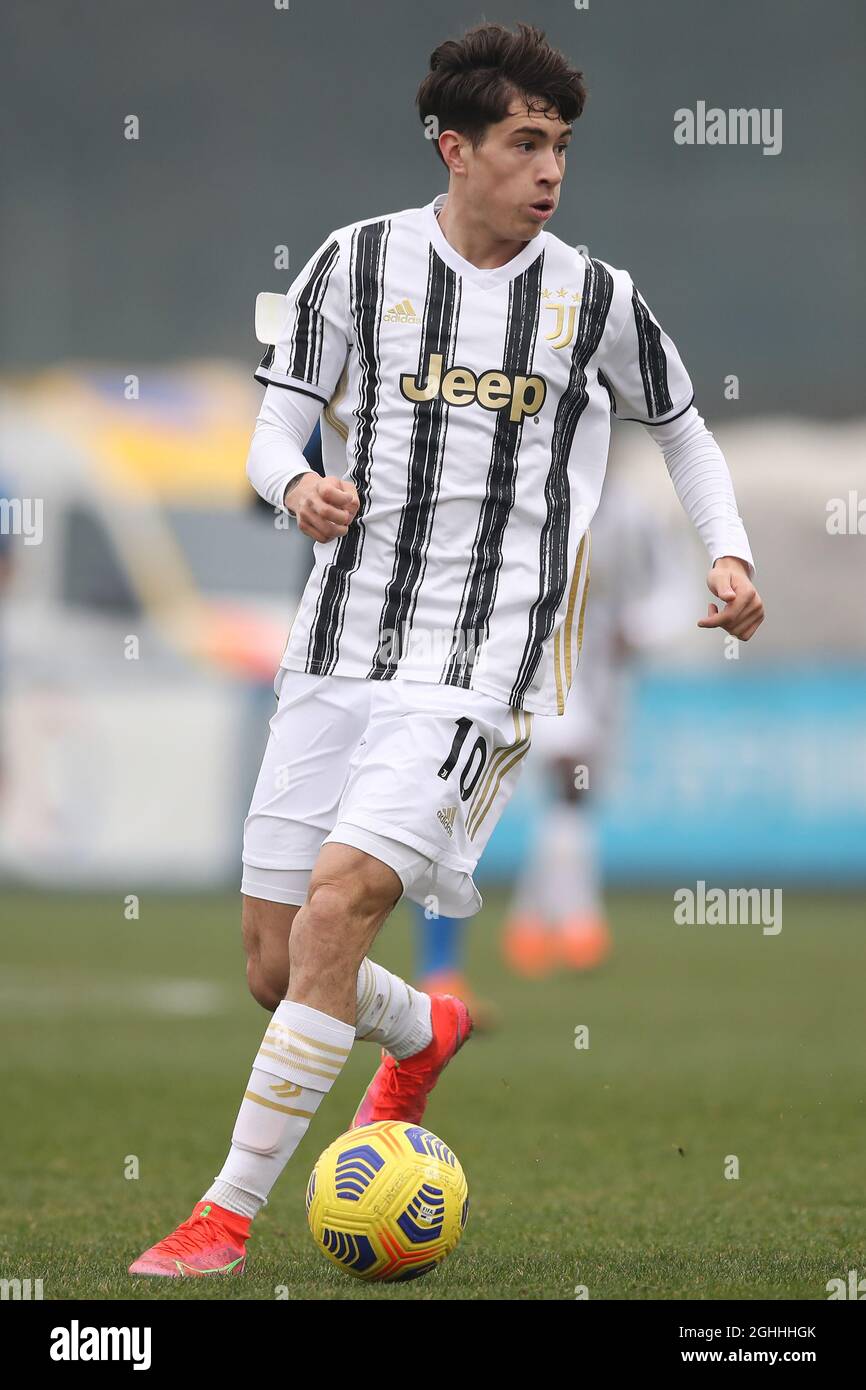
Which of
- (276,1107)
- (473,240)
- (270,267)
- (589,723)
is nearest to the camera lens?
(276,1107)

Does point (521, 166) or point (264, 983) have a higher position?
point (521, 166)

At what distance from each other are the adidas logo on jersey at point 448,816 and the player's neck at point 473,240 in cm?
98

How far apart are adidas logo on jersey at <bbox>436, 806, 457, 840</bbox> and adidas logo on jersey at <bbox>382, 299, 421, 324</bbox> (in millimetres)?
864

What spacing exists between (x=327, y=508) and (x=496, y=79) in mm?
849

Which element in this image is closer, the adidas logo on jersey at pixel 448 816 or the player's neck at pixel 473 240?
the adidas logo on jersey at pixel 448 816

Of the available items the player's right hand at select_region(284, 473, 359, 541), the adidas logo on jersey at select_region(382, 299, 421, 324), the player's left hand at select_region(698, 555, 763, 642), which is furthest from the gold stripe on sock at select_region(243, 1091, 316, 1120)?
the adidas logo on jersey at select_region(382, 299, 421, 324)

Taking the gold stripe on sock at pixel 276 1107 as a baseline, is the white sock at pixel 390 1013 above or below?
above

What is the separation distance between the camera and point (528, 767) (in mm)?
12961

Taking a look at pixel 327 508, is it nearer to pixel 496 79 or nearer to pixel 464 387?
pixel 464 387

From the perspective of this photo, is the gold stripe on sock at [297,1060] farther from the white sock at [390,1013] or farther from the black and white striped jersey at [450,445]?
the black and white striped jersey at [450,445]

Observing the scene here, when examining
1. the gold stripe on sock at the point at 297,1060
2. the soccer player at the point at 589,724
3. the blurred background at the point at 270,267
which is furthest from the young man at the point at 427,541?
the blurred background at the point at 270,267

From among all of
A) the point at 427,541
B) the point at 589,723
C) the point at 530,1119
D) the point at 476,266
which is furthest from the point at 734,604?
the point at 589,723

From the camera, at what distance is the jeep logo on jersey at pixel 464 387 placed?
→ 3.76 meters
